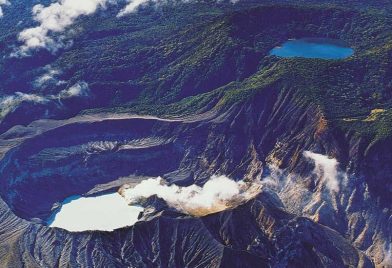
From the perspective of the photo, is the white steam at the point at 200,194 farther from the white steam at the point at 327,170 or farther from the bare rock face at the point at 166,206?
the white steam at the point at 327,170

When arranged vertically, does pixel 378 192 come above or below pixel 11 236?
below

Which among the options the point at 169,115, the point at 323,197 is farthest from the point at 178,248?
the point at 169,115

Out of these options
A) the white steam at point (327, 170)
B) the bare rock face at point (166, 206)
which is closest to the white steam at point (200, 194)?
the bare rock face at point (166, 206)

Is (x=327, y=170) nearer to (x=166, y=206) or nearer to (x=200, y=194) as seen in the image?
(x=200, y=194)

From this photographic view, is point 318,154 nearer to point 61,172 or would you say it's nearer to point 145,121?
point 145,121

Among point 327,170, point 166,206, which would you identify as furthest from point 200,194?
point 327,170

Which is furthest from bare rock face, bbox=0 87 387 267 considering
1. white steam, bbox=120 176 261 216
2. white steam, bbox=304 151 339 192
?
white steam, bbox=120 176 261 216
